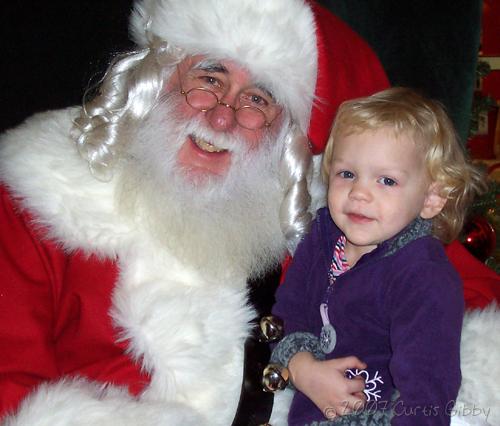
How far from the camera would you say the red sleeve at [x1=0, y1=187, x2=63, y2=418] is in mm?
1302

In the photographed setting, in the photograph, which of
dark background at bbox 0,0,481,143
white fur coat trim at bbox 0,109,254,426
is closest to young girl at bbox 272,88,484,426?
white fur coat trim at bbox 0,109,254,426

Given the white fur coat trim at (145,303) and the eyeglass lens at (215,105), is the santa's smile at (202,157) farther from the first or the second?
the white fur coat trim at (145,303)

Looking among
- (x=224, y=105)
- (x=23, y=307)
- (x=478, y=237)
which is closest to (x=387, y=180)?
(x=224, y=105)

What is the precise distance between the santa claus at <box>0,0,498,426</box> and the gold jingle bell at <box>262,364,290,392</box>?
0.26ft

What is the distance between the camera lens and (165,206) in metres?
1.59

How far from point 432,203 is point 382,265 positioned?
208 mm

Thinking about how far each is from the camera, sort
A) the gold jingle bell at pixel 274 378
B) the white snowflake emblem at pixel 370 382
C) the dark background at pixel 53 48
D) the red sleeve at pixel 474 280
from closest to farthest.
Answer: the white snowflake emblem at pixel 370 382 → the gold jingle bell at pixel 274 378 → the red sleeve at pixel 474 280 → the dark background at pixel 53 48

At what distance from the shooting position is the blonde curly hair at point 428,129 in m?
1.37

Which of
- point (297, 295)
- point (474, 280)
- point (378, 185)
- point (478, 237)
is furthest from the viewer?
point (478, 237)

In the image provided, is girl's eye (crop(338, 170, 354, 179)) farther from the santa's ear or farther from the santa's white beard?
the santa's white beard

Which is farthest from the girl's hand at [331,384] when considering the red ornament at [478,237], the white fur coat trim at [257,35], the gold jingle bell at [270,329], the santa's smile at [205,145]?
the red ornament at [478,237]

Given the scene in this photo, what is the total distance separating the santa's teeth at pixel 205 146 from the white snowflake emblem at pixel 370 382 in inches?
27.0

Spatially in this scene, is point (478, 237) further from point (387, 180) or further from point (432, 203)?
point (387, 180)

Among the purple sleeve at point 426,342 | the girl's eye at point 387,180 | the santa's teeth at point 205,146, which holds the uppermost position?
the girl's eye at point 387,180
